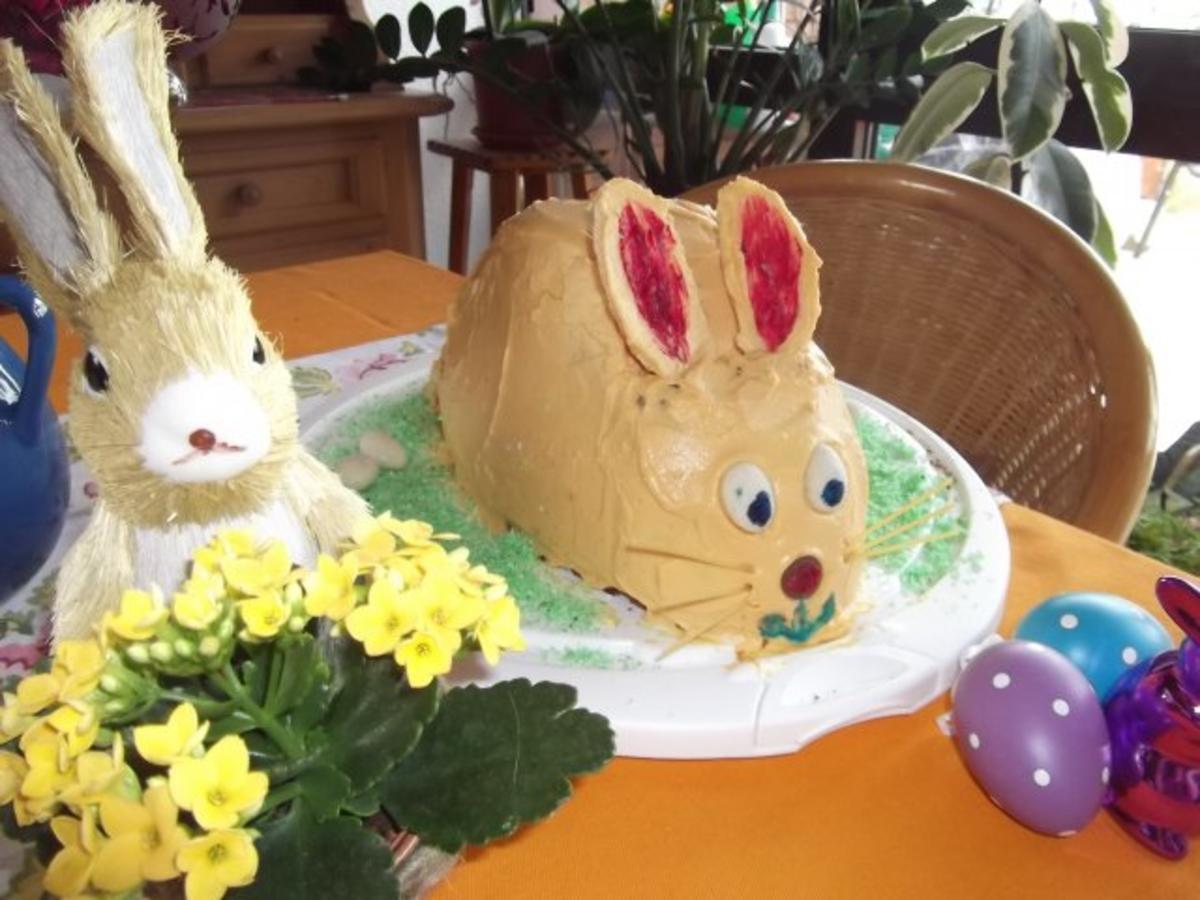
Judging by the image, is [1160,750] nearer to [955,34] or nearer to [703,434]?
[703,434]

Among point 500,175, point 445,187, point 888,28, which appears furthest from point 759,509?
point 445,187

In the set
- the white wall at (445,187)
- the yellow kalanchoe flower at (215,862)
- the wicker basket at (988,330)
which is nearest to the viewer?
the yellow kalanchoe flower at (215,862)

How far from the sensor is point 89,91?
1.22ft

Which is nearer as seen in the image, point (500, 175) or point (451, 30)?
point (451, 30)

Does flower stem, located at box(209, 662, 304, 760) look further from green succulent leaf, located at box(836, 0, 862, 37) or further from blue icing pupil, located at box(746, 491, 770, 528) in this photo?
green succulent leaf, located at box(836, 0, 862, 37)

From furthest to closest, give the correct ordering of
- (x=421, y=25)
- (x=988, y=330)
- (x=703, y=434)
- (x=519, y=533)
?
1. (x=421, y=25)
2. (x=988, y=330)
3. (x=519, y=533)
4. (x=703, y=434)

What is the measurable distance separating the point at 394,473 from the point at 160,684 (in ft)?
1.47

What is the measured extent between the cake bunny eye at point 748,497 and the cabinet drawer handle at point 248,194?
158 cm

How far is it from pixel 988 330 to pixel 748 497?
0.59 m

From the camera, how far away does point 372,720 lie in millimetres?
354

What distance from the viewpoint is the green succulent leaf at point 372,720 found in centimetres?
34

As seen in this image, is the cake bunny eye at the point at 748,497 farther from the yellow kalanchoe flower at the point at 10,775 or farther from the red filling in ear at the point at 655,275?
the yellow kalanchoe flower at the point at 10,775

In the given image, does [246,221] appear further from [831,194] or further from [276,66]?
[831,194]

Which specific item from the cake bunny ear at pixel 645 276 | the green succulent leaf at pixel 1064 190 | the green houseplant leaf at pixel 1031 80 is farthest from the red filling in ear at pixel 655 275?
the green succulent leaf at pixel 1064 190
